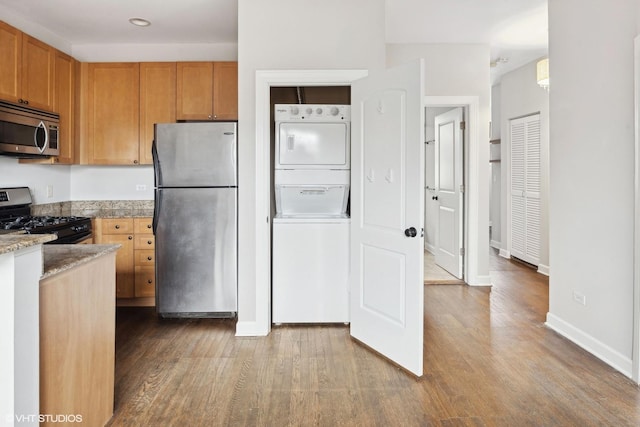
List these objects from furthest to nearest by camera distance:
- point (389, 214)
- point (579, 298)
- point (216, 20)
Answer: point (216, 20) < point (579, 298) < point (389, 214)

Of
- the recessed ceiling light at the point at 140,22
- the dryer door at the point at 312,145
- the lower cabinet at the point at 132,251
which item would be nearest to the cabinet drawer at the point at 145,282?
the lower cabinet at the point at 132,251

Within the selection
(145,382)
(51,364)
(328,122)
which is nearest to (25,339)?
(51,364)

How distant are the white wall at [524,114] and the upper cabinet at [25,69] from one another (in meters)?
5.41

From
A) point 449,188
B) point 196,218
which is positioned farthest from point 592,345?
point 196,218

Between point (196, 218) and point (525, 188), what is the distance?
443 centimetres

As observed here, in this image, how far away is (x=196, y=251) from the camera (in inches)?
130

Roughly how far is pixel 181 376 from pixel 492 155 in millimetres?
6080

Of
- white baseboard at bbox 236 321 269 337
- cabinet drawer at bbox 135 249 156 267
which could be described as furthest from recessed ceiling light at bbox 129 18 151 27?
white baseboard at bbox 236 321 269 337

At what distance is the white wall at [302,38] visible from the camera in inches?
118

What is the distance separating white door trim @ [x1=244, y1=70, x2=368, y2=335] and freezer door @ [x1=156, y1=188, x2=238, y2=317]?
13.5 inches

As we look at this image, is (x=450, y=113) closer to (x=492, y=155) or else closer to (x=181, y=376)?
(x=492, y=155)

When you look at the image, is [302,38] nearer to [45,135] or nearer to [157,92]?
[157,92]

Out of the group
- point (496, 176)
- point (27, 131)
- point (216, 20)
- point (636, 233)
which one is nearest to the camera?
point (636, 233)

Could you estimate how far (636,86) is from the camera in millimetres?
2273
